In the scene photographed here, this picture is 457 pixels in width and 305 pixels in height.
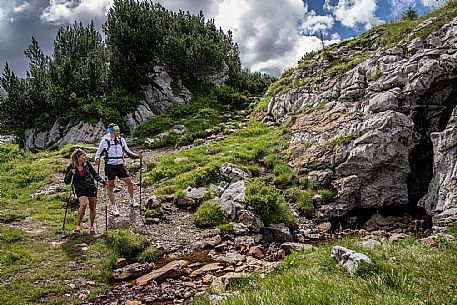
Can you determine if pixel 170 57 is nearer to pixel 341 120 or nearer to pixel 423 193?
pixel 341 120

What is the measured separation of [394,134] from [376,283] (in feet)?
41.1

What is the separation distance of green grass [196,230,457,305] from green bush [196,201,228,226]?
5.91 meters

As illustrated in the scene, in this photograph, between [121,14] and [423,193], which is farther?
[121,14]

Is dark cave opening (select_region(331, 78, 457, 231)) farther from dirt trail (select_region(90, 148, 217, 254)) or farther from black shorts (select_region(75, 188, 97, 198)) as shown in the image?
black shorts (select_region(75, 188, 97, 198))

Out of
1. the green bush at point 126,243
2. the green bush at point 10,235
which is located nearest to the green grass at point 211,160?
the green bush at point 126,243

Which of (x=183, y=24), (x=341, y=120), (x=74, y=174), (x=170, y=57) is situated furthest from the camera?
(x=183, y=24)

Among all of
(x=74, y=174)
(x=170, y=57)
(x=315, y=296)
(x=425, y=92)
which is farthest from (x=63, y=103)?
(x=315, y=296)

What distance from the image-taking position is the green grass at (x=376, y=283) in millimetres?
4477

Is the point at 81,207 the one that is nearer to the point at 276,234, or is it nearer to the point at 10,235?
the point at 10,235

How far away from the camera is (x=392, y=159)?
15.5 meters

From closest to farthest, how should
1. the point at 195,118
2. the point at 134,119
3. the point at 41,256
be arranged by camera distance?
the point at 41,256 → the point at 195,118 → the point at 134,119

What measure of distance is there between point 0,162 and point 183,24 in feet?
103

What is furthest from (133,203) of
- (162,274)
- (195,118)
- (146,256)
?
(195,118)

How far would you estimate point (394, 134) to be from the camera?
51.2 feet
